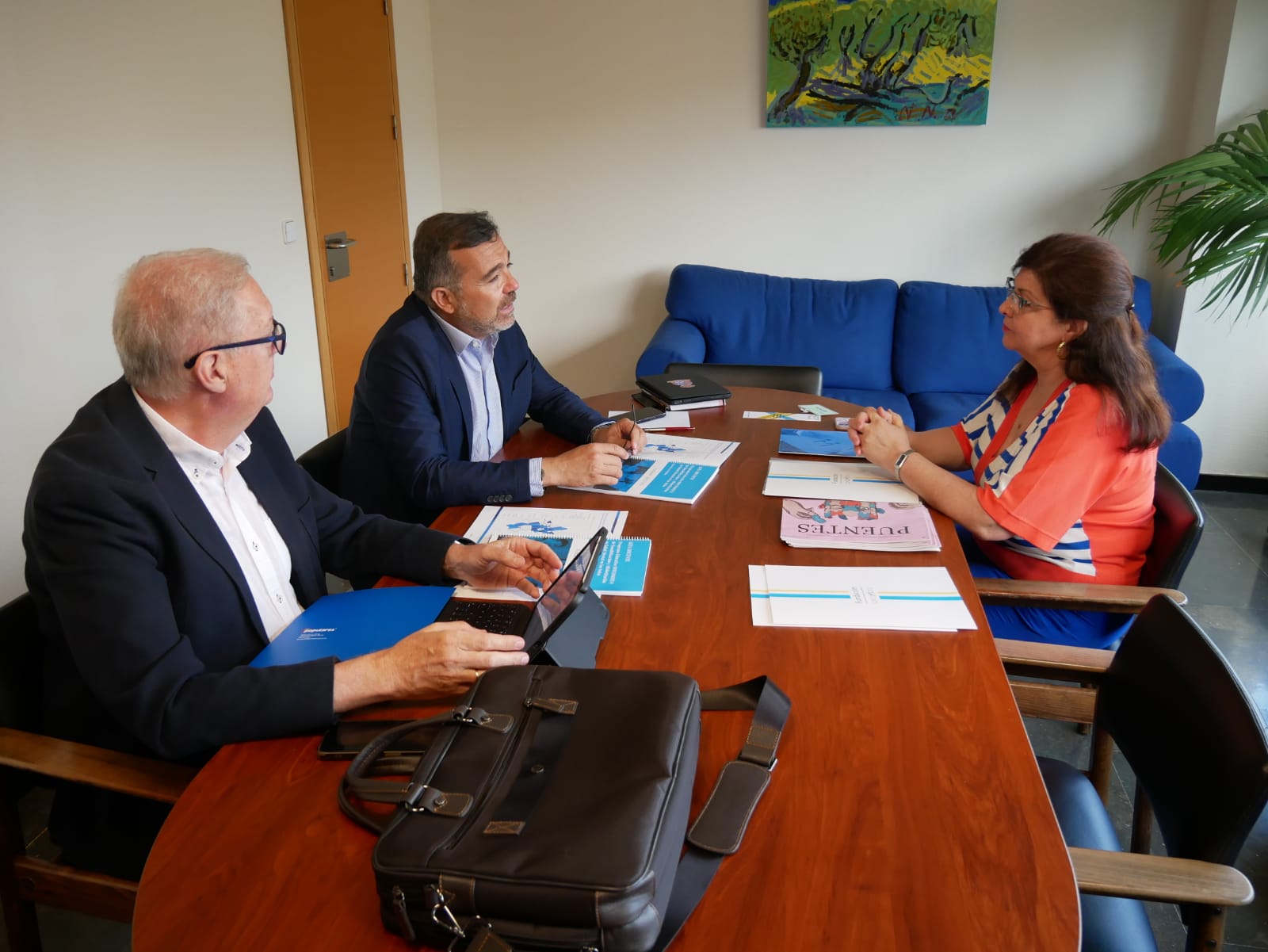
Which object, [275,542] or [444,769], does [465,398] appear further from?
[444,769]

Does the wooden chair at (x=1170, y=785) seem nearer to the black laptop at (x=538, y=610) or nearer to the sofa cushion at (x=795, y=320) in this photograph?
the black laptop at (x=538, y=610)

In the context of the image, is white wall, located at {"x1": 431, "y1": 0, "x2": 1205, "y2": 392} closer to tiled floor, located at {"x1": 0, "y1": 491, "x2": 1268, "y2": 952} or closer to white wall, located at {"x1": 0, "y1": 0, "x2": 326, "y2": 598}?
tiled floor, located at {"x1": 0, "y1": 491, "x2": 1268, "y2": 952}

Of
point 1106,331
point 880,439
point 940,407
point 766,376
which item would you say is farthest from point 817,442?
point 940,407

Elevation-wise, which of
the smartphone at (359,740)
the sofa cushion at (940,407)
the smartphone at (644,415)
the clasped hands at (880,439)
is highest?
the clasped hands at (880,439)

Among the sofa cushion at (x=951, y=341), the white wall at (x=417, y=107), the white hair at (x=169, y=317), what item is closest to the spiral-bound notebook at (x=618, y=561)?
the white hair at (x=169, y=317)

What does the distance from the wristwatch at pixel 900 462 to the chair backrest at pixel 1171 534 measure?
0.53 metres

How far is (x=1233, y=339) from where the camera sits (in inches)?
160

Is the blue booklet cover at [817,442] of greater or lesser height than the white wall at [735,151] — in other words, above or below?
below

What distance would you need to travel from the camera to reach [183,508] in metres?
1.37

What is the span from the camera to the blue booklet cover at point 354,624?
4.50 feet

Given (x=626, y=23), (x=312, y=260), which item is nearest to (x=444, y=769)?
(x=312, y=260)

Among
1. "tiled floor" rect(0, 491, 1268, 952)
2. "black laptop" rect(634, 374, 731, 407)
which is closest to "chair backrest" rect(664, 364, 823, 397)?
"black laptop" rect(634, 374, 731, 407)

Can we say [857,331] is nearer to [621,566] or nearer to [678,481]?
[678,481]

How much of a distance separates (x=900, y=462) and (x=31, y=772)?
1.62 meters
